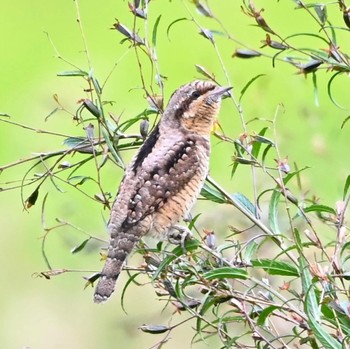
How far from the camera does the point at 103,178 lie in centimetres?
612

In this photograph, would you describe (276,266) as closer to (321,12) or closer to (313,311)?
(313,311)

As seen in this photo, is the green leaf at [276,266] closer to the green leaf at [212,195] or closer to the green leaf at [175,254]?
the green leaf at [175,254]

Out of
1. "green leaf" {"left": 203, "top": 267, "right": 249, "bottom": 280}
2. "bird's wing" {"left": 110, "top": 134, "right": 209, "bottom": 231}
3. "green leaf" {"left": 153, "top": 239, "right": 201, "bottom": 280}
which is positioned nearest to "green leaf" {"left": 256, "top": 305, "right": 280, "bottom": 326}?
"green leaf" {"left": 203, "top": 267, "right": 249, "bottom": 280}

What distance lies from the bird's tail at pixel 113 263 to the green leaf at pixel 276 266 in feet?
1.35

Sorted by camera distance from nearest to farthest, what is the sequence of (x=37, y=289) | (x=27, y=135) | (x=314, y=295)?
(x=314, y=295), (x=37, y=289), (x=27, y=135)

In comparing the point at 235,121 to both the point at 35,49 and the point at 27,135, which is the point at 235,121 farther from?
the point at 35,49

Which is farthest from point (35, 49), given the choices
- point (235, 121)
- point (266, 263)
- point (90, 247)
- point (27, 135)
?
point (266, 263)

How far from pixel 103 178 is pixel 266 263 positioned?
392cm

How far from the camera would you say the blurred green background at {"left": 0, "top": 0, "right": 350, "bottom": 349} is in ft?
13.8

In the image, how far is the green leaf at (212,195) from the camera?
98.3 inches

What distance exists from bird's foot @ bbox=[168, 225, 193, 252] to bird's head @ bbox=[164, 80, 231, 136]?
263 millimetres

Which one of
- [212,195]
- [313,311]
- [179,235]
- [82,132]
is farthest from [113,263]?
[82,132]

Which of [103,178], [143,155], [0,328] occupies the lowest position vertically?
[0,328]

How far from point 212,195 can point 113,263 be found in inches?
10.5
